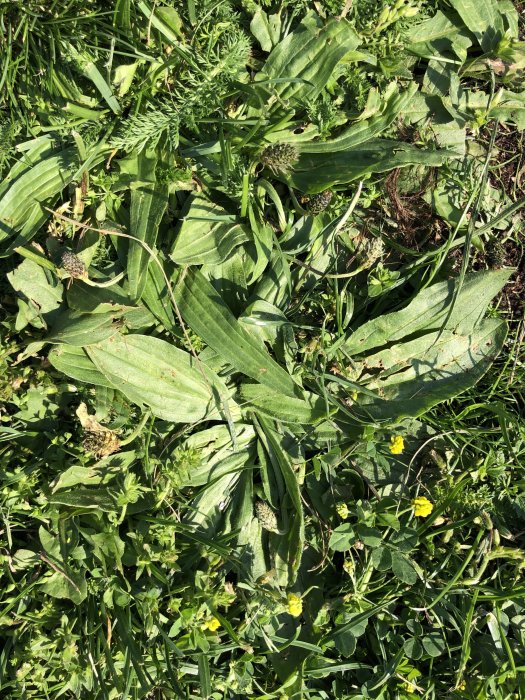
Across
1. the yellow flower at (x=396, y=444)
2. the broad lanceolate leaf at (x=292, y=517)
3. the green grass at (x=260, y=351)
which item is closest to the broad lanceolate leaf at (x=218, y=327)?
the green grass at (x=260, y=351)

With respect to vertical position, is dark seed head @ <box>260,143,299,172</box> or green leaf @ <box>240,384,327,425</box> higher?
dark seed head @ <box>260,143,299,172</box>

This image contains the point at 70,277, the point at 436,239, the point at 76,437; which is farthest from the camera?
the point at 436,239

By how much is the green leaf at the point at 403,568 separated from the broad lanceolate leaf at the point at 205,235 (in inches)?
63.6

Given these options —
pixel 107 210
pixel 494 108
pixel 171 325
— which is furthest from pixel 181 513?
pixel 494 108

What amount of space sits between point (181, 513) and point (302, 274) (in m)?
1.27

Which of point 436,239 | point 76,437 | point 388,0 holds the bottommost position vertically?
point 436,239

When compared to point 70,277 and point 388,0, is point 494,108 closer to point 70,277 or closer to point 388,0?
point 388,0

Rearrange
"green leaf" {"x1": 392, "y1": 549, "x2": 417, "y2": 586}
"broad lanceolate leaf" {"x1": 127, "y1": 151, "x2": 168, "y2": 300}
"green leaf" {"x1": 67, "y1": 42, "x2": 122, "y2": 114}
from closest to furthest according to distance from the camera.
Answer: "green leaf" {"x1": 67, "y1": 42, "x2": 122, "y2": 114} → "broad lanceolate leaf" {"x1": 127, "y1": 151, "x2": 168, "y2": 300} → "green leaf" {"x1": 392, "y1": 549, "x2": 417, "y2": 586}

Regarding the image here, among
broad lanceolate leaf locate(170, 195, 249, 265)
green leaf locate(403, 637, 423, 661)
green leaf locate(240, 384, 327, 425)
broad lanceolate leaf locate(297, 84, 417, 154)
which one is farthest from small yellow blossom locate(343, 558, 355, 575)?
broad lanceolate leaf locate(297, 84, 417, 154)

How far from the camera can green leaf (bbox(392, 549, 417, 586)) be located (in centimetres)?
278

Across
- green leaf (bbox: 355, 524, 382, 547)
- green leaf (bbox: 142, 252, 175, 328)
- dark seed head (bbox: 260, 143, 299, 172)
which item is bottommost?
green leaf (bbox: 355, 524, 382, 547)

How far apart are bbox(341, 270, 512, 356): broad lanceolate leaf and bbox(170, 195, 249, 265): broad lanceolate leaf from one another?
73cm

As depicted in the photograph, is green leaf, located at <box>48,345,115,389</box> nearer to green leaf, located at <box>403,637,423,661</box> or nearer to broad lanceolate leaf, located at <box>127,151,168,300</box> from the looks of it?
broad lanceolate leaf, located at <box>127,151,168,300</box>

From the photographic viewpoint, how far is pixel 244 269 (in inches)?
107
